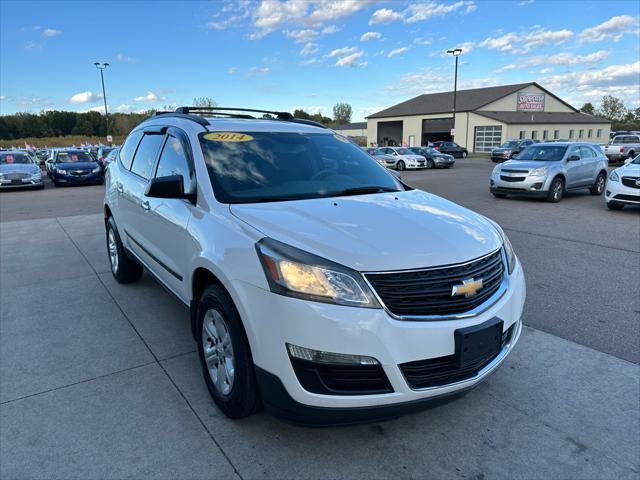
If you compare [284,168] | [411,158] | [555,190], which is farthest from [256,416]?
[411,158]

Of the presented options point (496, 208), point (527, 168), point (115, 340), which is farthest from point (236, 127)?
point (527, 168)

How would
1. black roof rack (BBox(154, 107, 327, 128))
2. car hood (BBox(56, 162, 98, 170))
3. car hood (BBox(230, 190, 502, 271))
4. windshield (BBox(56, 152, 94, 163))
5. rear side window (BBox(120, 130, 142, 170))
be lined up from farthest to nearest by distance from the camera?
windshield (BBox(56, 152, 94, 163)) → car hood (BBox(56, 162, 98, 170)) → rear side window (BBox(120, 130, 142, 170)) → black roof rack (BBox(154, 107, 327, 128)) → car hood (BBox(230, 190, 502, 271))

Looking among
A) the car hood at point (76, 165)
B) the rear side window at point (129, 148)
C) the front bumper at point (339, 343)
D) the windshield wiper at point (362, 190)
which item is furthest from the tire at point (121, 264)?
the car hood at point (76, 165)

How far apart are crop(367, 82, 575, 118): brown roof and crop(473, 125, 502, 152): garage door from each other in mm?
3030

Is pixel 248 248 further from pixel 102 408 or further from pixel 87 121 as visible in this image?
pixel 87 121

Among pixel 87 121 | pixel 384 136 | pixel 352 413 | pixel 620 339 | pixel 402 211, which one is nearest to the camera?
pixel 352 413

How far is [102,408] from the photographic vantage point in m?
3.05

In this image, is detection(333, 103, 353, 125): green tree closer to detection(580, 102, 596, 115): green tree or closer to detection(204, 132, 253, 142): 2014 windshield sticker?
detection(580, 102, 596, 115): green tree

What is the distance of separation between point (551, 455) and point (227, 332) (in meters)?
1.98

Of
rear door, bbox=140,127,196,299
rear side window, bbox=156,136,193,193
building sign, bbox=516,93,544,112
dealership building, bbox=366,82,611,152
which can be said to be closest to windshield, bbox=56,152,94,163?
rear door, bbox=140,127,196,299

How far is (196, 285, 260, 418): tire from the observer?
8.42ft

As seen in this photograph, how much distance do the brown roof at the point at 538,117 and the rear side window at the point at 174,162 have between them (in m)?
56.1

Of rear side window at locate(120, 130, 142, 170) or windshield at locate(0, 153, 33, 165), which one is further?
windshield at locate(0, 153, 33, 165)

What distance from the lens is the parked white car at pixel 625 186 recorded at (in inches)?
415
